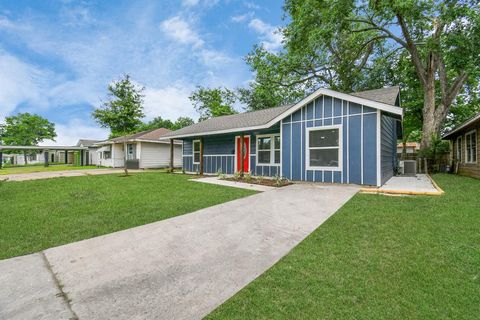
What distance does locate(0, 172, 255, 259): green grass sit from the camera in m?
3.44

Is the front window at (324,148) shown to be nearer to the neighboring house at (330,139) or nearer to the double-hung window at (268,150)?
the neighboring house at (330,139)

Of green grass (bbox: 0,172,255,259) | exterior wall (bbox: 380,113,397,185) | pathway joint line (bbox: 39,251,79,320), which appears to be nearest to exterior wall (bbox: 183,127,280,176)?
green grass (bbox: 0,172,255,259)

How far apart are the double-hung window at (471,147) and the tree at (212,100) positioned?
76.8 feet

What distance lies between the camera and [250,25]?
54.7 ft

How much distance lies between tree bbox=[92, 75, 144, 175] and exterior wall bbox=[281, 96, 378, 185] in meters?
17.0

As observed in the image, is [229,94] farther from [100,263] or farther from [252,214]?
[100,263]

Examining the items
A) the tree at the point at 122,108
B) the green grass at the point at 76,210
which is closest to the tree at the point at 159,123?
the tree at the point at 122,108

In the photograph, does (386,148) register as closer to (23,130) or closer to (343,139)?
(343,139)

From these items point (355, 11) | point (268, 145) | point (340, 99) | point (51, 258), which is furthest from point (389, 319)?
point (355, 11)

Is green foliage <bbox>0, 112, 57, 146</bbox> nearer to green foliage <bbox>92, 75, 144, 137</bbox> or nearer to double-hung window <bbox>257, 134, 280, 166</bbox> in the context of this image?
green foliage <bbox>92, 75, 144, 137</bbox>

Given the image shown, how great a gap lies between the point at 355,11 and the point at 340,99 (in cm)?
1007

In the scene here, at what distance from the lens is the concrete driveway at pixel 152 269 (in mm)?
1853

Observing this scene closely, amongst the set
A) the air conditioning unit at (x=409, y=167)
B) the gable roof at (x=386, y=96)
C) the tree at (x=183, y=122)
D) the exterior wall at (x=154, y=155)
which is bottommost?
the air conditioning unit at (x=409, y=167)

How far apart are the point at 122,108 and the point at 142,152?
18.0ft
